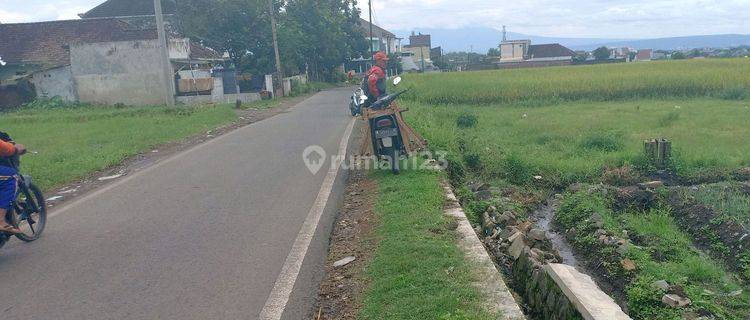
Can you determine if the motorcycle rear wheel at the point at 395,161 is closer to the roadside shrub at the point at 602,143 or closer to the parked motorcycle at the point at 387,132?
the parked motorcycle at the point at 387,132

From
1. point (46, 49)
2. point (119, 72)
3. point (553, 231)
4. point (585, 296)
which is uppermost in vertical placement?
point (46, 49)

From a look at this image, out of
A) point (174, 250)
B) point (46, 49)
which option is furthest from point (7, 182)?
point (46, 49)

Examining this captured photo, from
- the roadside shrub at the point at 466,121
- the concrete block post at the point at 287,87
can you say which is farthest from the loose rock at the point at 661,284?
the concrete block post at the point at 287,87

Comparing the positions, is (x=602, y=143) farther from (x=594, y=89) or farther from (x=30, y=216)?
(x=594, y=89)

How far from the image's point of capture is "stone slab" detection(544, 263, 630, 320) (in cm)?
367

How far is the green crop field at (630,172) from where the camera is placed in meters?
5.49

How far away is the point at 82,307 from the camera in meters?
4.45

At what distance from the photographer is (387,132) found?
8570mm

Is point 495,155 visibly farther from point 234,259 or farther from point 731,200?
point 234,259

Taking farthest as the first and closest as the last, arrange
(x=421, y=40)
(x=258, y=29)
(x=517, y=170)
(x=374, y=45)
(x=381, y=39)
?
(x=421, y=40) → (x=381, y=39) → (x=374, y=45) → (x=258, y=29) → (x=517, y=170)

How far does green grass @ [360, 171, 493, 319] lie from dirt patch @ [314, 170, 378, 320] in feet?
0.32

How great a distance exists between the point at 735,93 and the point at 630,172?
14681 millimetres

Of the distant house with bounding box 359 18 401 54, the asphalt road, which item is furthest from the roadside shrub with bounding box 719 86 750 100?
the distant house with bounding box 359 18 401 54

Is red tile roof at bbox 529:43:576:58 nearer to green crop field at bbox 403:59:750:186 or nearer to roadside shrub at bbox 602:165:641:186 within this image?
green crop field at bbox 403:59:750:186
